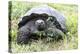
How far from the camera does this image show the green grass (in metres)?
1.98

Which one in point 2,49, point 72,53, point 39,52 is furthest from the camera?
point 72,53

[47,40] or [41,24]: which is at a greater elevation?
[41,24]

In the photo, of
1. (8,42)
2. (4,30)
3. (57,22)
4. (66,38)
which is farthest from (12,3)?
(66,38)

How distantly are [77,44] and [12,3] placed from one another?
1.07m

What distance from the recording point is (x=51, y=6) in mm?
2131

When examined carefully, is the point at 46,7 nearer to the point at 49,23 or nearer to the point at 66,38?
the point at 49,23

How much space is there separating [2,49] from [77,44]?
3.44 feet

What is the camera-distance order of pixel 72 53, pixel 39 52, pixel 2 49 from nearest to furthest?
pixel 2 49 → pixel 39 52 → pixel 72 53

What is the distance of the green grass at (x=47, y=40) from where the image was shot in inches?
77.9

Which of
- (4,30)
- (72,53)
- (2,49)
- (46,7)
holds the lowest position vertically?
(72,53)

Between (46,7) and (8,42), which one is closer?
(8,42)

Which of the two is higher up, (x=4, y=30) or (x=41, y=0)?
(x=41, y=0)

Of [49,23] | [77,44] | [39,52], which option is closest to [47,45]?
[39,52]

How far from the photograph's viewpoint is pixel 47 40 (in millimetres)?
2094
